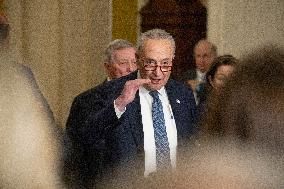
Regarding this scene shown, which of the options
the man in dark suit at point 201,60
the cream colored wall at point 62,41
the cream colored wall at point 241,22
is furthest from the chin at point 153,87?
the cream colored wall at point 62,41

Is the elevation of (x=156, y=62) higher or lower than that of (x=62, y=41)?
higher

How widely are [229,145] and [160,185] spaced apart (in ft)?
0.29

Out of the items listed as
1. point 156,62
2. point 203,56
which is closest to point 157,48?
point 156,62

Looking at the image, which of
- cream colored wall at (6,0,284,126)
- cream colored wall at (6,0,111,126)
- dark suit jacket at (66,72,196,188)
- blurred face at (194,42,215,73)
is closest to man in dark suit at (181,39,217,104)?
blurred face at (194,42,215,73)

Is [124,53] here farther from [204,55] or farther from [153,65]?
[204,55]

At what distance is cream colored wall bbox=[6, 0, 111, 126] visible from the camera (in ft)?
27.9

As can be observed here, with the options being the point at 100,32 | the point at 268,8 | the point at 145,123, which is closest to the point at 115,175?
the point at 145,123

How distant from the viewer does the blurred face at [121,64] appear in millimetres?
4426

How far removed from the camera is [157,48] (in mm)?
3248

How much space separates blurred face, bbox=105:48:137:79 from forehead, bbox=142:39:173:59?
1.16 metres

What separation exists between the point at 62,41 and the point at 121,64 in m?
4.25

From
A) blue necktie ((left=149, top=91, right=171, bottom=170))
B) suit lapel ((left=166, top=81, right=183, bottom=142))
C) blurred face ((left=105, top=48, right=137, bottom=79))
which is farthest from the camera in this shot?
blurred face ((left=105, top=48, right=137, bottom=79))

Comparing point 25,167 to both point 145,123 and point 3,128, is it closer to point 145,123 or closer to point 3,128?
point 3,128

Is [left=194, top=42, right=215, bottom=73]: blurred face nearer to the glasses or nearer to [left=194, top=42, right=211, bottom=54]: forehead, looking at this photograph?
[left=194, top=42, right=211, bottom=54]: forehead
